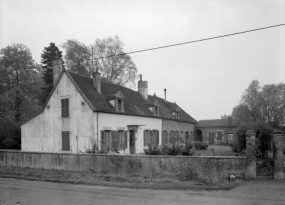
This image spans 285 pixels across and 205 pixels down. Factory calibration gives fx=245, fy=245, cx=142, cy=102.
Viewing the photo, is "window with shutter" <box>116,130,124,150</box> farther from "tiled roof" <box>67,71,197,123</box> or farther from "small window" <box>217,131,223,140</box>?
"small window" <box>217,131,223,140</box>

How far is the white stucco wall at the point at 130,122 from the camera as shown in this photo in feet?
65.3

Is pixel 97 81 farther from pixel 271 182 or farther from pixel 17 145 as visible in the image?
pixel 271 182

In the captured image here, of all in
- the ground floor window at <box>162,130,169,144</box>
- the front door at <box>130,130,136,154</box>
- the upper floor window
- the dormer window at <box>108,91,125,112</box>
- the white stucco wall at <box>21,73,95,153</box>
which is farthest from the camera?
the ground floor window at <box>162,130,169,144</box>

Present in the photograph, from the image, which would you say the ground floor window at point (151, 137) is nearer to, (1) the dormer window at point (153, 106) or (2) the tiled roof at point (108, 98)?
(2) the tiled roof at point (108, 98)

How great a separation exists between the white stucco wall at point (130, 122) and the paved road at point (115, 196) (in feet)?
30.9

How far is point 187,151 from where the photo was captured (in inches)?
588

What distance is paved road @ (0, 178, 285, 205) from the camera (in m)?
8.21

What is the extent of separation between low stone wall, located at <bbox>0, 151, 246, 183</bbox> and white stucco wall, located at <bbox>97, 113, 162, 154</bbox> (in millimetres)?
5377

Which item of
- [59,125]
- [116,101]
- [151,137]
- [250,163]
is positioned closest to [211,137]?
[151,137]

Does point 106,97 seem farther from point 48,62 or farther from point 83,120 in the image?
point 48,62

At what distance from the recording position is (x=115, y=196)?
8.93m

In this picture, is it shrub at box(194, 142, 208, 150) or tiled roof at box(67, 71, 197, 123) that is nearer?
tiled roof at box(67, 71, 197, 123)

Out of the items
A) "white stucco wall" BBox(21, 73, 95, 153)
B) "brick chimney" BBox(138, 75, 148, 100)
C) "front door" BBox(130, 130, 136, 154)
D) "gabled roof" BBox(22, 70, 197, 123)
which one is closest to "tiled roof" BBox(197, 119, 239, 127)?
"gabled roof" BBox(22, 70, 197, 123)

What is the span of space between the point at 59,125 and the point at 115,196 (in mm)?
13244
